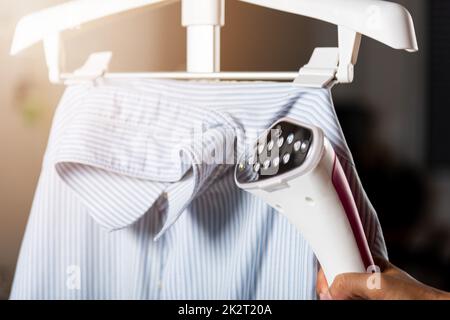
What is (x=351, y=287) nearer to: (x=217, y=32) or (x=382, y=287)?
(x=382, y=287)

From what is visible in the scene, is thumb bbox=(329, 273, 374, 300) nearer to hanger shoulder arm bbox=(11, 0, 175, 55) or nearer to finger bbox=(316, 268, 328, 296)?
finger bbox=(316, 268, 328, 296)

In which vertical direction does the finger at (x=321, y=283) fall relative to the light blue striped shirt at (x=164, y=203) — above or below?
below

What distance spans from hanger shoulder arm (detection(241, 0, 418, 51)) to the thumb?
0.16m

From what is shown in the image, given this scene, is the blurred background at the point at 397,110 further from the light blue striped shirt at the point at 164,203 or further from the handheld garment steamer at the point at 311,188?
the handheld garment steamer at the point at 311,188

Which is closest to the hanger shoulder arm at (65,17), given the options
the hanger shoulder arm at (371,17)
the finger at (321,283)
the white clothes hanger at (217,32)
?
the white clothes hanger at (217,32)

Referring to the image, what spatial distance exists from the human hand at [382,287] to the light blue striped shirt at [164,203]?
25mm

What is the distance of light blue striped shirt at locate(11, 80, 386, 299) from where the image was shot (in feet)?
1.79

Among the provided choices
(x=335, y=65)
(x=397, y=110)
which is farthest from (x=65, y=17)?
(x=397, y=110)

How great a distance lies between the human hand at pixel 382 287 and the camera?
0.52 metres

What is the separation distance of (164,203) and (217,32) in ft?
0.50

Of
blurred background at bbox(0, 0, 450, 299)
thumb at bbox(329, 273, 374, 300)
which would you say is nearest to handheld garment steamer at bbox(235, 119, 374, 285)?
thumb at bbox(329, 273, 374, 300)

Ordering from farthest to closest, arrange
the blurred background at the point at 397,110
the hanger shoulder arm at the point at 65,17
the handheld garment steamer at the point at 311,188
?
the blurred background at the point at 397,110, the hanger shoulder arm at the point at 65,17, the handheld garment steamer at the point at 311,188

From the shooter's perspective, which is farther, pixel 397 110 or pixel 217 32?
pixel 397 110

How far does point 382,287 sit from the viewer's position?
523 millimetres
